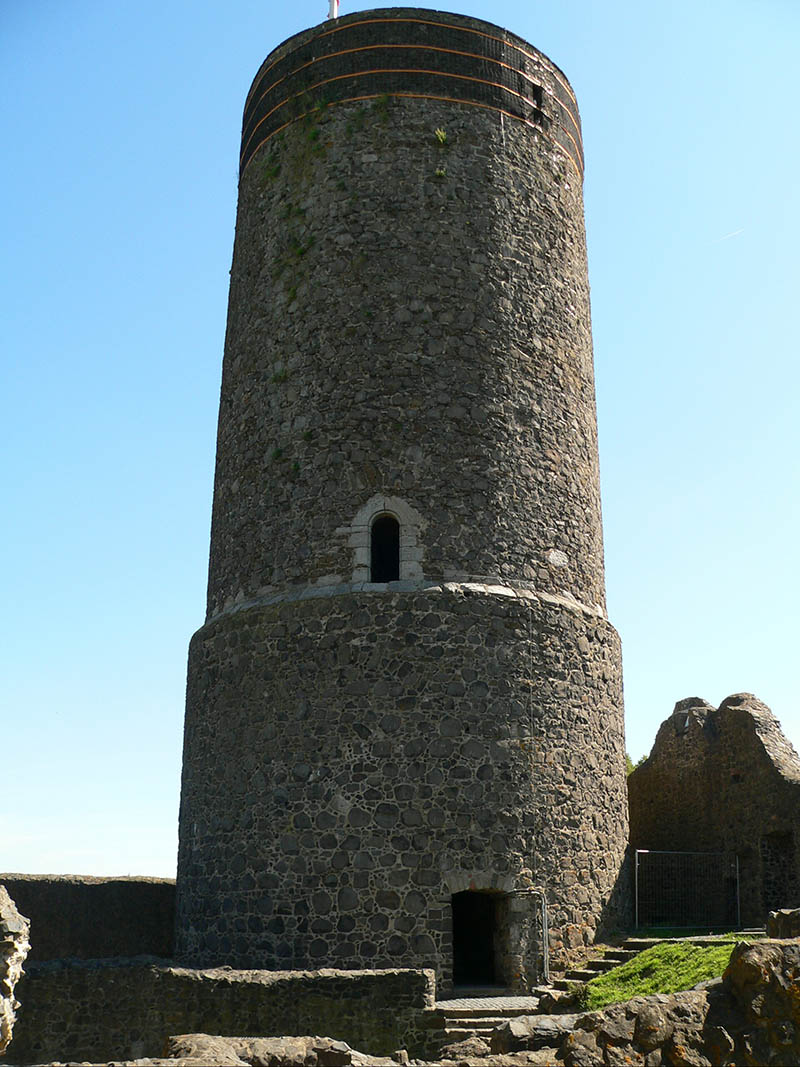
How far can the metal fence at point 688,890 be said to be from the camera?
1658cm

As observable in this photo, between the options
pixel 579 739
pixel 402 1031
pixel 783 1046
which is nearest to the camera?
pixel 783 1046

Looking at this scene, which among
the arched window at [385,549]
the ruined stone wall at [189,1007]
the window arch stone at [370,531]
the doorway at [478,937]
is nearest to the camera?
the ruined stone wall at [189,1007]

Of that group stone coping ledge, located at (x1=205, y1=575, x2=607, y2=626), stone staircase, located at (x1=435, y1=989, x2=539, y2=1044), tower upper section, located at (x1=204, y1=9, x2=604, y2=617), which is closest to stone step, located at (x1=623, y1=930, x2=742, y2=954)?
stone staircase, located at (x1=435, y1=989, x2=539, y2=1044)

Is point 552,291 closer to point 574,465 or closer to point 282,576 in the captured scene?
point 574,465

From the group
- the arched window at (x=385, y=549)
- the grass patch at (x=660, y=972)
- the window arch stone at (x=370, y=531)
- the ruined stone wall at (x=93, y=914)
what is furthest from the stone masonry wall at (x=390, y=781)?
the ruined stone wall at (x=93, y=914)

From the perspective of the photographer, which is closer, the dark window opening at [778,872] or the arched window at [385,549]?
the arched window at [385,549]

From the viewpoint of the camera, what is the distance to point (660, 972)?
38.3 ft

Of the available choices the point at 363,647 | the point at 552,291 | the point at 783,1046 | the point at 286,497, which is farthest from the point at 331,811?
the point at 552,291

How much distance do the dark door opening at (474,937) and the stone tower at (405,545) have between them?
0.14 ft

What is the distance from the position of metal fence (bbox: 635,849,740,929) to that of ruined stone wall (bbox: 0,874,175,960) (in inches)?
301

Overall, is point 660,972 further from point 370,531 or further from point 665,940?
point 370,531

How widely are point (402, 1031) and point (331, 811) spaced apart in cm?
270

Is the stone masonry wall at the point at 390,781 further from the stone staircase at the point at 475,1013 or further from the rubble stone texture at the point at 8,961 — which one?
the rubble stone texture at the point at 8,961

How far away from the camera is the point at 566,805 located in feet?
45.9
